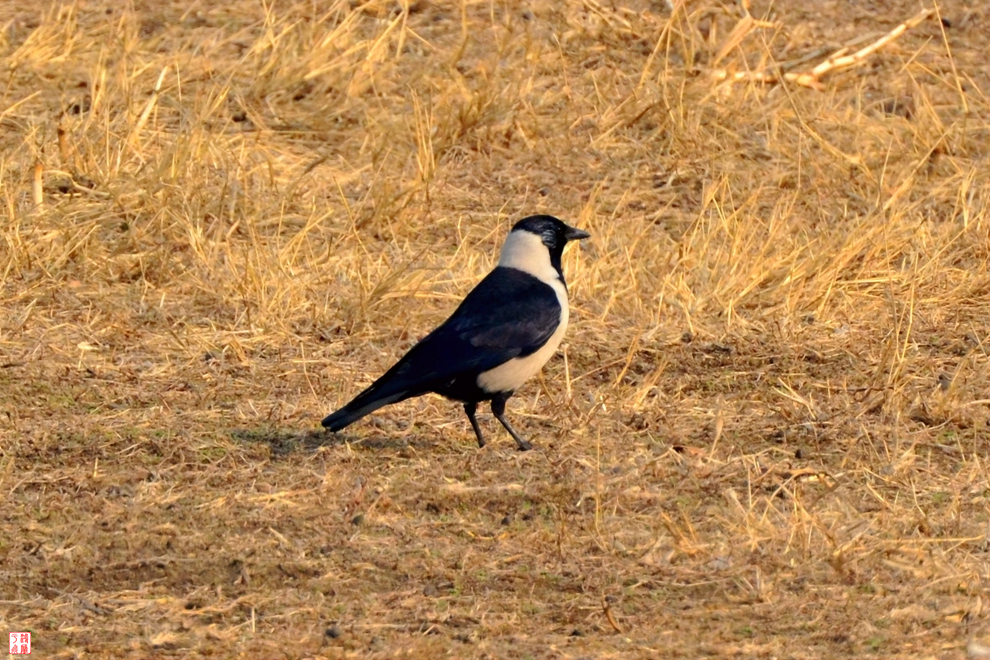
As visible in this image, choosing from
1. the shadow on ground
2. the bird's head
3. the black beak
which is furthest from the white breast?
the shadow on ground

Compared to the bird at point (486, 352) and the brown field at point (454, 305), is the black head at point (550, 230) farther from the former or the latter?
the brown field at point (454, 305)

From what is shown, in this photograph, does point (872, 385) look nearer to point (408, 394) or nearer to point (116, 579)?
point (408, 394)

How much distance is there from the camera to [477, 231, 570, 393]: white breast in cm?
552

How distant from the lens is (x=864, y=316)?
A: 6637mm

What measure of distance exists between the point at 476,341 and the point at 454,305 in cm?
134

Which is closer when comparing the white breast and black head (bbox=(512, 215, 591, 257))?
the white breast

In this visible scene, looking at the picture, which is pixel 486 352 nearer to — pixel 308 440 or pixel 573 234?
pixel 308 440

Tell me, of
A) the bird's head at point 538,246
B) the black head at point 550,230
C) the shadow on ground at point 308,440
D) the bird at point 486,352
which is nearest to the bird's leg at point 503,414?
the bird at point 486,352

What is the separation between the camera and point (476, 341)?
549 cm

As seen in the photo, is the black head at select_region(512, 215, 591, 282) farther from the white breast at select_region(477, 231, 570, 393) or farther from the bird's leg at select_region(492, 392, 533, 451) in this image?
the bird's leg at select_region(492, 392, 533, 451)

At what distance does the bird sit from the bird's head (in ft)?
0.13

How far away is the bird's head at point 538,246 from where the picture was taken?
595 cm

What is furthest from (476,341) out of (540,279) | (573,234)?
(573,234)

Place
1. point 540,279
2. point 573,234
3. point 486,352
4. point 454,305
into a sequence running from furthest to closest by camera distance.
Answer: point 454,305 → point 573,234 → point 540,279 → point 486,352
